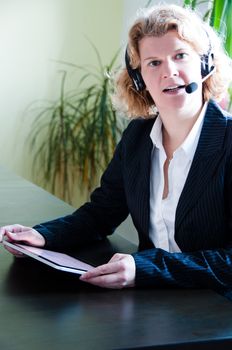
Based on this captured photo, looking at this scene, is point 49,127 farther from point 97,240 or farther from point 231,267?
point 231,267

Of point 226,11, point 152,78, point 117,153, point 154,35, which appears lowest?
point 117,153

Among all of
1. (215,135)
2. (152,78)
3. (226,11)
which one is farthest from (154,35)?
(226,11)

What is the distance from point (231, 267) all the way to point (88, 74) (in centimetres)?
277

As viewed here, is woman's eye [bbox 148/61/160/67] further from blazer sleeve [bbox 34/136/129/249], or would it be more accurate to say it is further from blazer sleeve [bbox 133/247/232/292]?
blazer sleeve [bbox 133/247/232/292]

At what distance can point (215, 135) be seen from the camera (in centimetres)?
167

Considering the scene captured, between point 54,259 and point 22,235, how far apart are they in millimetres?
207

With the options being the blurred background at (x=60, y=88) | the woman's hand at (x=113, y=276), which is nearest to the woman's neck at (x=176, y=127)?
the woman's hand at (x=113, y=276)

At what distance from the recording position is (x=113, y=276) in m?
1.34

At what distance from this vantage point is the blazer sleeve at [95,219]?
5.56 ft

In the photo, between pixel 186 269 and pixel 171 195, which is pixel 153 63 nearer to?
pixel 171 195

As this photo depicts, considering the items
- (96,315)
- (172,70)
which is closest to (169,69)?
(172,70)

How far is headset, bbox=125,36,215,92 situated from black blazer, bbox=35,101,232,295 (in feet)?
0.30

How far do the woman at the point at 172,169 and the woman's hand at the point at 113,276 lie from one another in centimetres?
4

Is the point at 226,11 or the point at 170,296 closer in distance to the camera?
the point at 170,296
